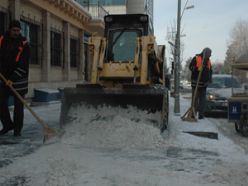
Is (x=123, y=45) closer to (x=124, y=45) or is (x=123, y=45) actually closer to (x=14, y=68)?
(x=124, y=45)

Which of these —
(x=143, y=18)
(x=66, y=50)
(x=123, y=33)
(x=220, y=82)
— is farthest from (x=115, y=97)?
(x=66, y=50)

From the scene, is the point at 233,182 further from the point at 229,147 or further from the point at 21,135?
the point at 21,135

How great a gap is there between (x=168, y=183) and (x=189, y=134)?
428cm

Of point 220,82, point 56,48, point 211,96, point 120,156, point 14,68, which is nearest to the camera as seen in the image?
point 120,156

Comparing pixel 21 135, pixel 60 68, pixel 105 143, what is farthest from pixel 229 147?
pixel 60 68

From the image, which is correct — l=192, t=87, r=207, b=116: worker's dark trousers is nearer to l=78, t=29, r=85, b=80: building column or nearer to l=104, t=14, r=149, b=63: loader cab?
l=104, t=14, r=149, b=63: loader cab

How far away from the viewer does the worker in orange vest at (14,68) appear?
30.7 feet

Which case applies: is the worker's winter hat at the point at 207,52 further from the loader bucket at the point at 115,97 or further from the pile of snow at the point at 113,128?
the pile of snow at the point at 113,128

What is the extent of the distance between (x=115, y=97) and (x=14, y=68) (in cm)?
200

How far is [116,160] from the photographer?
24.9ft

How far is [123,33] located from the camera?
40.1ft

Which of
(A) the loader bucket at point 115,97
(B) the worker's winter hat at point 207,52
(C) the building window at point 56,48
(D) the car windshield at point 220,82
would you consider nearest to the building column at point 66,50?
(C) the building window at point 56,48

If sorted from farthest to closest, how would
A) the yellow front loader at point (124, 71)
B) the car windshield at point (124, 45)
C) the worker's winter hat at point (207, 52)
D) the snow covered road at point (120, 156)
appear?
the worker's winter hat at point (207, 52) < the car windshield at point (124, 45) < the yellow front loader at point (124, 71) < the snow covered road at point (120, 156)

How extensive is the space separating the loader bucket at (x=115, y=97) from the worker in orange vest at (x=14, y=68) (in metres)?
0.85
